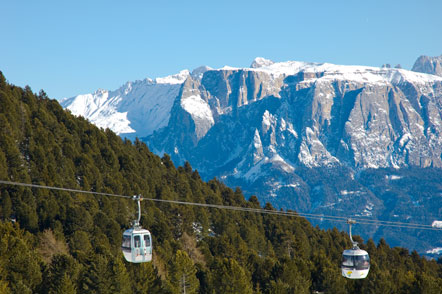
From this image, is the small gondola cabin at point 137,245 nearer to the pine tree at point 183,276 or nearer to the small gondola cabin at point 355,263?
the small gondola cabin at point 355,263

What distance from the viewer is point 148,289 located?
102 metres

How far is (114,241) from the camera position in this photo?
14112 centimetres

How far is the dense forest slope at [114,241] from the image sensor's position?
97312 millimetres

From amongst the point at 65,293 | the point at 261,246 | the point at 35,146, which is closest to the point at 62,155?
the point at 35,146

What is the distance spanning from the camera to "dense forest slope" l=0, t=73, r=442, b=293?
319 ft

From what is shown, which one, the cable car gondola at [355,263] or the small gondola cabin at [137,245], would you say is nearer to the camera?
the small gondola cabin at [137,245]

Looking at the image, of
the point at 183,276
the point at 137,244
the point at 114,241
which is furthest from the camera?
the point at 114,241

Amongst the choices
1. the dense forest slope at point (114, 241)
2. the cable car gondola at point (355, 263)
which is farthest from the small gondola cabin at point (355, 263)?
the dense forest slope at point (114, 241)

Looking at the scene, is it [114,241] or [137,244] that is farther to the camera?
[114,241]

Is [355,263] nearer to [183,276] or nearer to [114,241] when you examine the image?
[183,276]

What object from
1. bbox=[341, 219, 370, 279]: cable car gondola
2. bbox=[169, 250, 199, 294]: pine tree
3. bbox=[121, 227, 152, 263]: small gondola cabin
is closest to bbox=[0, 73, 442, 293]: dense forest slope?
bbox=[169, 250, 199, 294]: pine tree

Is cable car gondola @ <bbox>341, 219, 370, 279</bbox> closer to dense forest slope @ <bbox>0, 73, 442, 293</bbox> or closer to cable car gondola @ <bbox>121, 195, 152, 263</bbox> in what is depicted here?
cable car gondola @ <bbox>121, 195, 152, 263</bbox>

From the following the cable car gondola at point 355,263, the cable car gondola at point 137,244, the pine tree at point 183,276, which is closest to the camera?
the cable car gondola at point 137,244

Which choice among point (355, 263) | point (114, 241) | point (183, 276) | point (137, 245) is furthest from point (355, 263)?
point (114, 241)
